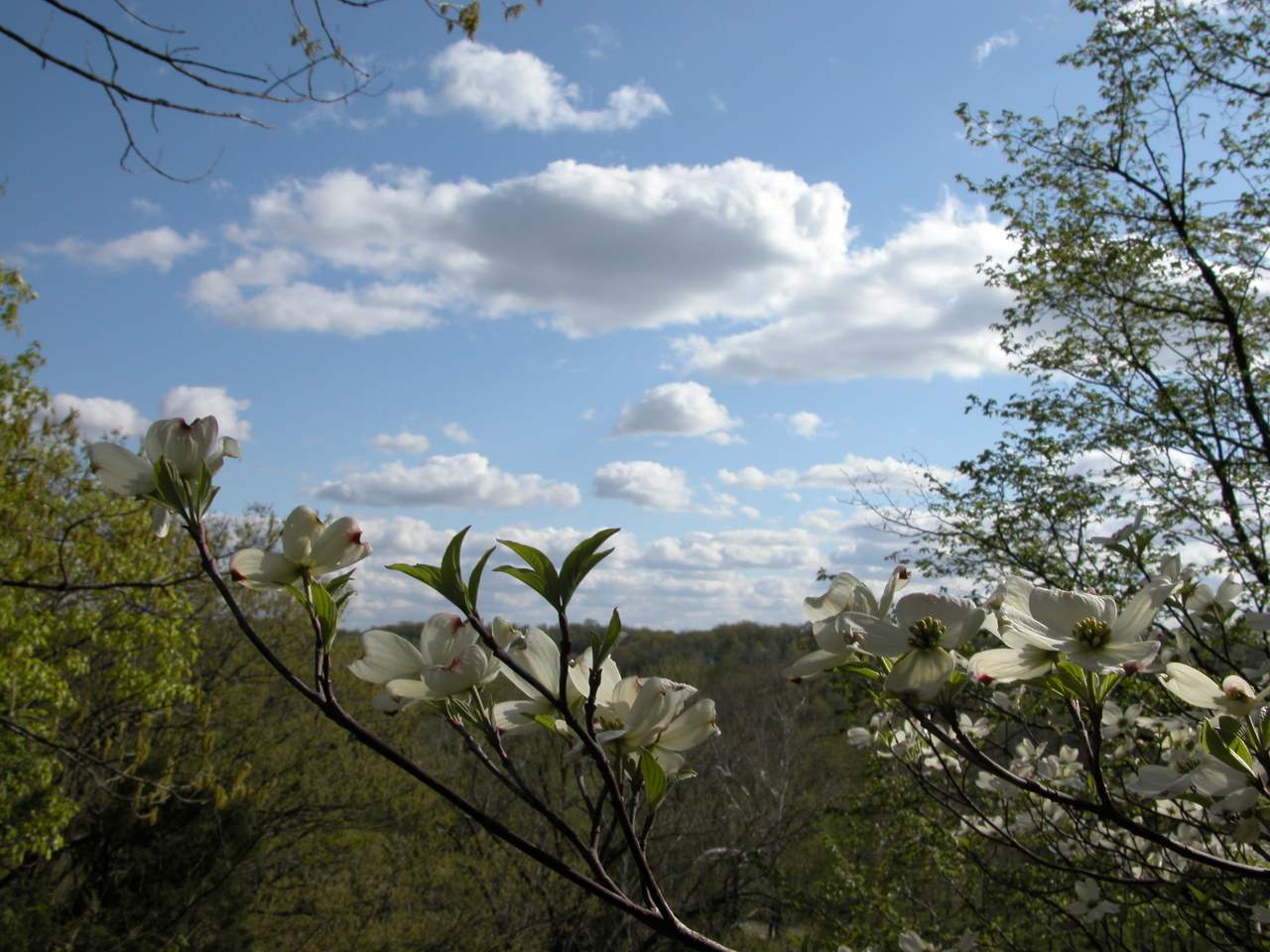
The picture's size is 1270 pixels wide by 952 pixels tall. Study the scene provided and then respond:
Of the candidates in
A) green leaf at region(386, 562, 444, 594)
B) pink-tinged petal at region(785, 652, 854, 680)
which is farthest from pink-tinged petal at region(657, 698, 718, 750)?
green leaf at region(386, 562, 444, 594)

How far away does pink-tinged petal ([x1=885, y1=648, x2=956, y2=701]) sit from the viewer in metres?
0.74

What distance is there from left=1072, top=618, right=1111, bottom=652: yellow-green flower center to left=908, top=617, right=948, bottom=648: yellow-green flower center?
0.42 ft

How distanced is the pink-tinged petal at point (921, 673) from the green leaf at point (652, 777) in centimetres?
20

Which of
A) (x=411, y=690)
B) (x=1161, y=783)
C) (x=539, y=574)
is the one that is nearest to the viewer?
(x=539, y=574)

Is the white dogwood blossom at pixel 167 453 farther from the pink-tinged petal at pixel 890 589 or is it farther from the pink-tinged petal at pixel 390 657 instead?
the pink-tinged petal at pixel 890 589

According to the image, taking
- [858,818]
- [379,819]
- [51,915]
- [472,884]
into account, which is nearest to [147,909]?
[51,915]

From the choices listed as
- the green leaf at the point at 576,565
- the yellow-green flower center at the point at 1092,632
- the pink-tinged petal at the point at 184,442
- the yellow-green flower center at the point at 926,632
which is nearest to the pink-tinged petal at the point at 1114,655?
the yellow-green flower center at the point at 1092,632

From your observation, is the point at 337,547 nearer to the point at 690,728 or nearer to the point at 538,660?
the point at 538,660

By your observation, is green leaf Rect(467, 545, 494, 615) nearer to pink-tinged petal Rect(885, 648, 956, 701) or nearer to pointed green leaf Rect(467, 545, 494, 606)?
pointed green leaf Rect(467, 545, 494, 606)

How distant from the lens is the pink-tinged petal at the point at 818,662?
0.82 metres

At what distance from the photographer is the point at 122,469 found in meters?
0.78

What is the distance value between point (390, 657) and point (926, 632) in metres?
0.46

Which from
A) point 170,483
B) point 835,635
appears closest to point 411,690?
point 170,483

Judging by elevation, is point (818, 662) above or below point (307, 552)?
below
